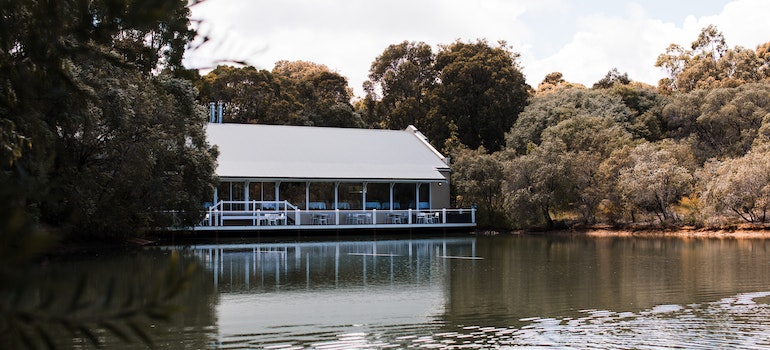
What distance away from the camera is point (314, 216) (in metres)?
34.2

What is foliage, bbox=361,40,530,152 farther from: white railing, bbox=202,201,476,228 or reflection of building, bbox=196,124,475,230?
white railing, bbox=202,201,476,228

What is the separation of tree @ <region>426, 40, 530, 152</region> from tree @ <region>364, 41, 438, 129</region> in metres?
2.38

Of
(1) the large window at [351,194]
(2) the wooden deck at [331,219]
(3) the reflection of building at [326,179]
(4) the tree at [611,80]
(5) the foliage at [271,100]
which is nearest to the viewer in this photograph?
(2) the wooden deck at [331,219]

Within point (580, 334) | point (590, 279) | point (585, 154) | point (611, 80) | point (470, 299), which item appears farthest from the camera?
point (611, 80)

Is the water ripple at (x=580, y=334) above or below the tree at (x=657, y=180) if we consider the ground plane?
below

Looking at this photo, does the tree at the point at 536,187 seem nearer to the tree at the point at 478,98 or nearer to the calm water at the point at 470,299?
the calm water at the point at 470,299

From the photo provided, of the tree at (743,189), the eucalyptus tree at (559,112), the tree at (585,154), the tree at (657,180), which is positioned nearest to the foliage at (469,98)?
the eucalyptus tree at (559,112)

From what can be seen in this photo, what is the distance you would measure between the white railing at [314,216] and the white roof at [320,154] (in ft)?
4.84

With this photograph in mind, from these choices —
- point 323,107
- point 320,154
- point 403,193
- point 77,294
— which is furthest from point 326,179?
point 77,294

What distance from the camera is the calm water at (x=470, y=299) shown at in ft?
31.4

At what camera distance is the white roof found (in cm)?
3492

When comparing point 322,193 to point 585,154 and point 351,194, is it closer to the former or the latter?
point 351,194

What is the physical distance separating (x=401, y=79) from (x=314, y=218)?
20832 mm

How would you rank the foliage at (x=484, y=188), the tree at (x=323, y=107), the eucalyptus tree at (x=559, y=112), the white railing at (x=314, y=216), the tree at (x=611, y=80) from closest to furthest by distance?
the white railing at (x=314, y=216)
the foliage at (x=484, y=188)
the eucalyptus tree at (x=559, y=112)
the tree at (x=323, y=107)
the tree at (x=611, y=80)
